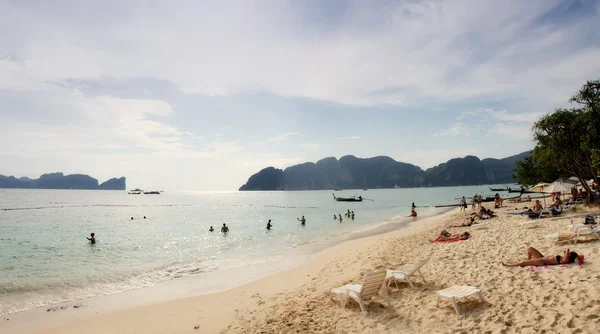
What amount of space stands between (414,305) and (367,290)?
3.56 ft

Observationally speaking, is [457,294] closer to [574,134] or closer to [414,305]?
[414,305]

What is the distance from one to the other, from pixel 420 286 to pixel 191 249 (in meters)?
17.5

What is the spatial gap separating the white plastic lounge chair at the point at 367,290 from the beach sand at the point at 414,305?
22cm

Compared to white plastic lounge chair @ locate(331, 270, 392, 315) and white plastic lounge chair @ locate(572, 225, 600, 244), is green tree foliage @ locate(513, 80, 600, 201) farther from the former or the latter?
white plastic lounge chair @ locate(331, 270, 392, 315)

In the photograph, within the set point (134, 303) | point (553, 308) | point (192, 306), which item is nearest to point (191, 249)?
point (134, 303)

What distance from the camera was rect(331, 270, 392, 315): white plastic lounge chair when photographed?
22.8 ft

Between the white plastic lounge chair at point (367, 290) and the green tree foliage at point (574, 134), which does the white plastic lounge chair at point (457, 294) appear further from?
the green tree foliage at point (574, 134)

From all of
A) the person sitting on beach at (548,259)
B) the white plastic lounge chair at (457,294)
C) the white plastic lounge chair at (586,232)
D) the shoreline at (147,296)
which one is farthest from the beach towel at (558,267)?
the shoreline at (147,296)

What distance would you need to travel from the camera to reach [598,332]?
4.73 metres

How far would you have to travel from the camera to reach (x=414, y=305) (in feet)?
22.7

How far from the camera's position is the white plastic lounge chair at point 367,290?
6.96m

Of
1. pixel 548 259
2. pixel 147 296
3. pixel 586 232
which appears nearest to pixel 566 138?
pixel 586 232

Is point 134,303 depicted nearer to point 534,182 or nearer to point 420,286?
point 420,286

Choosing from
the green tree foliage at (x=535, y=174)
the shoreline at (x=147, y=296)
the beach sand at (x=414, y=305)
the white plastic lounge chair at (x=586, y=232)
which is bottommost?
the shoreline at (x=147, y=296)
